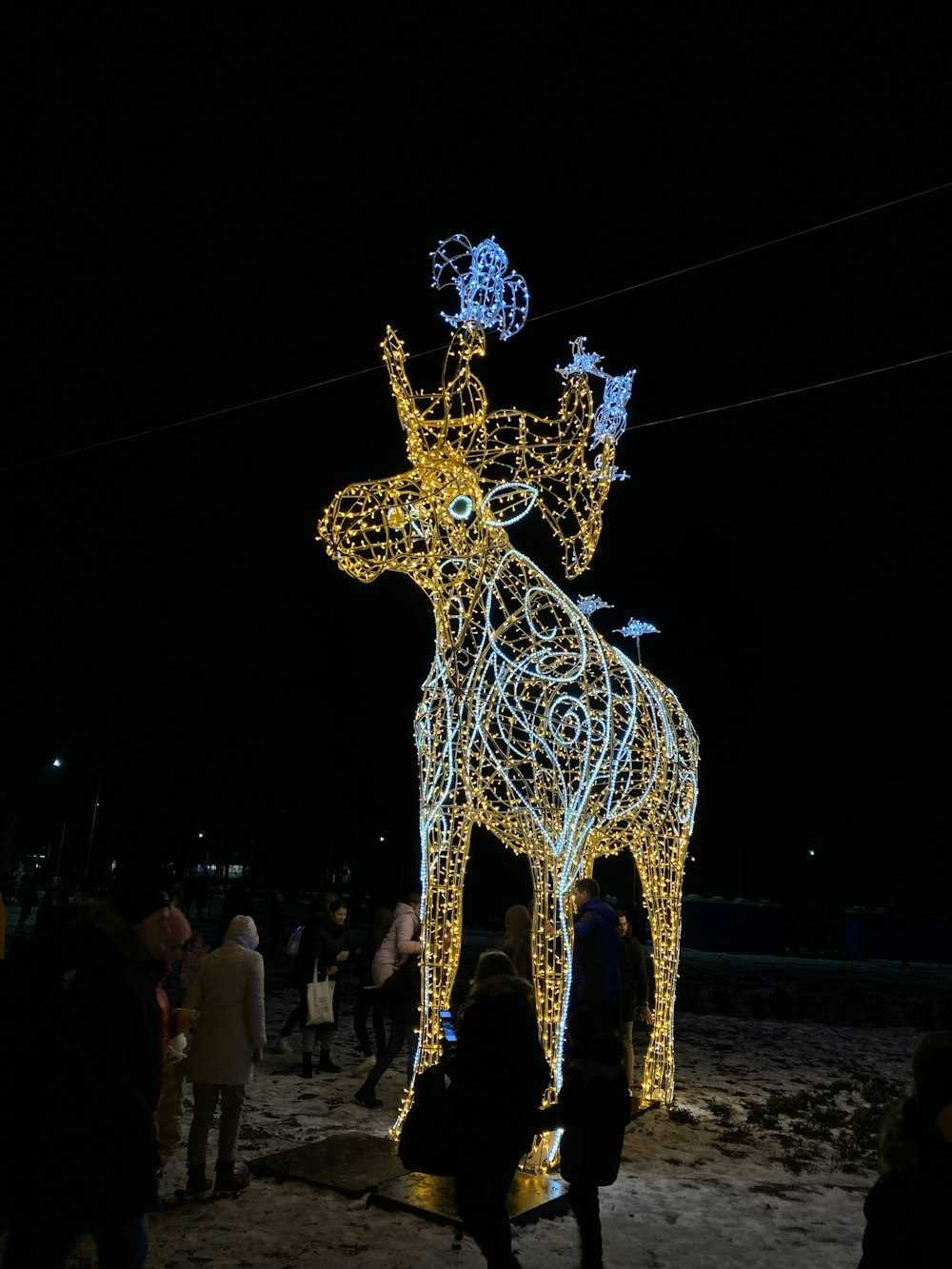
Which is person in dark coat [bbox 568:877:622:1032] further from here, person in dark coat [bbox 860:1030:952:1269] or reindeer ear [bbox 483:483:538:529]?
person in dark coat [bbox 860:1030:952:1269]

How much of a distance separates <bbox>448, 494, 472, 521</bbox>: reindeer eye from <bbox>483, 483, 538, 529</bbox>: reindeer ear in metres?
0.14

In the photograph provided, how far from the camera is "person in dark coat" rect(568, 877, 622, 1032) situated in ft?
20.2

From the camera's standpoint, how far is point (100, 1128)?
2.71 meters

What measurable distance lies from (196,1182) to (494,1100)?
225 centimetres

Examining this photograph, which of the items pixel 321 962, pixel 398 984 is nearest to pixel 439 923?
pixel 398 984

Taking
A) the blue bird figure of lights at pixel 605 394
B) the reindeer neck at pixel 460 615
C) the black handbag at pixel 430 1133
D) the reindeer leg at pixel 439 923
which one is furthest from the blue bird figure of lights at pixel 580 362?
the black handbag at pixel 430 1133

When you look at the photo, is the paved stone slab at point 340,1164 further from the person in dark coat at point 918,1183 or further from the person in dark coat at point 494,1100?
the person in dark coat at point 918,1183

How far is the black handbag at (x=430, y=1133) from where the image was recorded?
3611 mm

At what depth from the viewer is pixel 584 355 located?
670 centimetres

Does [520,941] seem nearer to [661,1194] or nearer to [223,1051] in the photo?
[661,1194]

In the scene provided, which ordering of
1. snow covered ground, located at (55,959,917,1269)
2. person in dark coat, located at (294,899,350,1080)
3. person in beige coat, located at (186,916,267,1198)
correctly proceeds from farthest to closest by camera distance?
person in dark coat, located at (294,899,350,1080)
person in beige coat, located at (186,916,267,1198)
snow covered ground, located at (55,959,917,1269)

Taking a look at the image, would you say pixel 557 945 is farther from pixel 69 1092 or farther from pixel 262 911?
pixel 262 911

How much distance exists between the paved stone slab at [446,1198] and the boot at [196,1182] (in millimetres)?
884

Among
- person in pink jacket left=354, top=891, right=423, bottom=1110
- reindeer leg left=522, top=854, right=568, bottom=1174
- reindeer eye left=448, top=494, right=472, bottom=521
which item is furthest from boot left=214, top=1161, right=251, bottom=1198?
reindeer eye left=448, top=494, right=472, bottom=521
